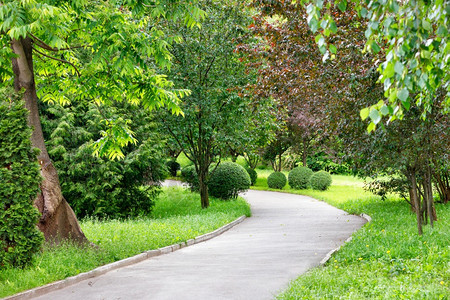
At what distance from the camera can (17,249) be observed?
8.47 m

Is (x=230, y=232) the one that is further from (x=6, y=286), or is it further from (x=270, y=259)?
(x=6, y=286)

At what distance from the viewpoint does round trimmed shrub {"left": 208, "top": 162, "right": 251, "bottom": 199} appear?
26.5 m

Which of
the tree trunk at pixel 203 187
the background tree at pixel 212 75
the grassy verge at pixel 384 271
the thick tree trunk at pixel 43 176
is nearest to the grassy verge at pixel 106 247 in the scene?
the thick tree trunk at pixel 43 176

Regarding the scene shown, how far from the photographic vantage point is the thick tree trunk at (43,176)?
10.7 metres

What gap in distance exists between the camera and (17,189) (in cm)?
860

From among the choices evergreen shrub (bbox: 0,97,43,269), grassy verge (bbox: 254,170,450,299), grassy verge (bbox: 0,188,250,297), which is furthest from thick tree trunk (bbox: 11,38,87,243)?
grassy verge (bbox: 254,170,450,299)

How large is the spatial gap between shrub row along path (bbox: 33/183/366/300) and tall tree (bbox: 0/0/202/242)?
2504 millimetres

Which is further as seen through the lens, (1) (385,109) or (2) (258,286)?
(2) (258,286)

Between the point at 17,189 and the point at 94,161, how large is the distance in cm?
1172

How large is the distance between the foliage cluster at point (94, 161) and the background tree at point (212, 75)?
1628 mm

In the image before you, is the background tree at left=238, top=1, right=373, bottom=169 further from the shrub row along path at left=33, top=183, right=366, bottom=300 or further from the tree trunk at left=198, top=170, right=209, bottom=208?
the tree trunk at left=198, top=170, right=209, bottom=208

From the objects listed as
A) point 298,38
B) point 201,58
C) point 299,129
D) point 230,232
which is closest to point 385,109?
point 298,38

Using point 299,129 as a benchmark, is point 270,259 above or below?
below

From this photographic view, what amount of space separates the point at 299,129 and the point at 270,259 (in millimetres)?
29671
